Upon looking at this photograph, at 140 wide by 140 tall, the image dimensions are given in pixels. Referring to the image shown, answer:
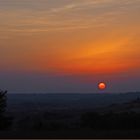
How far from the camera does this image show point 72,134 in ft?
51.0

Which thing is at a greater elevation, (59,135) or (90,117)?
(90,117)

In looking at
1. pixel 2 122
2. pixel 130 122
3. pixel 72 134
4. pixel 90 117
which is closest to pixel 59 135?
pixel 72 134

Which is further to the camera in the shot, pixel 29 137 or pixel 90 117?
pixel 90 117

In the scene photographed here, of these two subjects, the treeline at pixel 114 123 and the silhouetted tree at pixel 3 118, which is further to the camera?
the silhouetted tree at pixel 3 118

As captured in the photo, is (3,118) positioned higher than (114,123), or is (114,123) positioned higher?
(3,118)

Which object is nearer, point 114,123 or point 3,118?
point 114,123

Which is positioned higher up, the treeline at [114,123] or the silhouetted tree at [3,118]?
the silhouetted tree at [3,118]

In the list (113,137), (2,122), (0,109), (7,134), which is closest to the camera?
(113,137)

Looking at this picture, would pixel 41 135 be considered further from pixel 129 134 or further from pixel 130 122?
pixel 130 122

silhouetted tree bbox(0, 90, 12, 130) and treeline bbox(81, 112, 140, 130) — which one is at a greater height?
silhouetted tree bbox(0, 90, 12, 130)

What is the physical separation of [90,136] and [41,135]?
153 cm

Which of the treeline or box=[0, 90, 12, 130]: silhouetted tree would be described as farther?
box=[0, 90, 12, 130]: silhouetted tree

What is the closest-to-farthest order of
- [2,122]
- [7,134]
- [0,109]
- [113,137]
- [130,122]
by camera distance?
[113,137]
[7,134]
[130,122]
[2,122]
[0,109]

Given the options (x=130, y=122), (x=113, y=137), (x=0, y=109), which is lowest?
(x=113, y=137)
